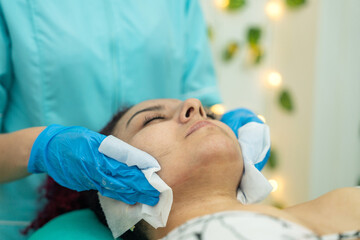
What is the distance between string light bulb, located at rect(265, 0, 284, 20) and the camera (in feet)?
7.56

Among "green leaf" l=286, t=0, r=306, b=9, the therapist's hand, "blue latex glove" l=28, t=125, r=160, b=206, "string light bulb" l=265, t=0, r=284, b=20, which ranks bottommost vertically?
the therapist's hand

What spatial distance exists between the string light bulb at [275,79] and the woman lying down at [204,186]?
4.36 feet

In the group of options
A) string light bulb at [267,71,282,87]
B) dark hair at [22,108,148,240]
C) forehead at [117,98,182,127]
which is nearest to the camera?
forehead at [117,98,182,127]

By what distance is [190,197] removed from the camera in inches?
40.8

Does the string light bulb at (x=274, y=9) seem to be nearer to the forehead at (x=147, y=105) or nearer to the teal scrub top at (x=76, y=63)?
the teal scrub top at (x=76, y=63)

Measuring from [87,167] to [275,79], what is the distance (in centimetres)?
170

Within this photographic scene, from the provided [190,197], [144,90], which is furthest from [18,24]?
[190,197]

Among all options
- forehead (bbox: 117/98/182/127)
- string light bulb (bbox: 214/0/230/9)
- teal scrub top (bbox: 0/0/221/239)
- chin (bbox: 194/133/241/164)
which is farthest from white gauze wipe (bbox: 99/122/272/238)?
string light bulb (bbox: 214/0/230/9)

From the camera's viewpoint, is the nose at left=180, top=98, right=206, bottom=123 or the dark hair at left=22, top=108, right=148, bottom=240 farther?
the dark hair at left=22, top=108, right=148, bottom=240

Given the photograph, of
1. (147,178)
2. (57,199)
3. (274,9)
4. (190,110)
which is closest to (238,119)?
(190,110)

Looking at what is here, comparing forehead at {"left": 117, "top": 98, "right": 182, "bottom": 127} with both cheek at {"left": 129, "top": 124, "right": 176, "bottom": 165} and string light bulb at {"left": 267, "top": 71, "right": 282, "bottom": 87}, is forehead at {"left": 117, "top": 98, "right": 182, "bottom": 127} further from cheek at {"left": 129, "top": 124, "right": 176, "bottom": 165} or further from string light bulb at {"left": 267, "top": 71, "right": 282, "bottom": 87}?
string light bulb at {"left": 267, "top": 71, "right": 282, "bottom": 87}

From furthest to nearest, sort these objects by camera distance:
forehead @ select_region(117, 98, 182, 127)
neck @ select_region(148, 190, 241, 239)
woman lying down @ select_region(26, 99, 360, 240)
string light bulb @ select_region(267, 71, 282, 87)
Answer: string light bulb @ select_region(267, 71, 282, 87)
forehead @ select_region(117, 98, 182, 127)
neck @ select_region(148, 190, 241, 239)
woman lying down @ select_region(26, 99, 360, 240)

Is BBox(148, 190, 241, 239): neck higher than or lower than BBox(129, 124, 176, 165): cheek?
lower

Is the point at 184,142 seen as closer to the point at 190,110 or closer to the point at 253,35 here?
the point at 190,110
